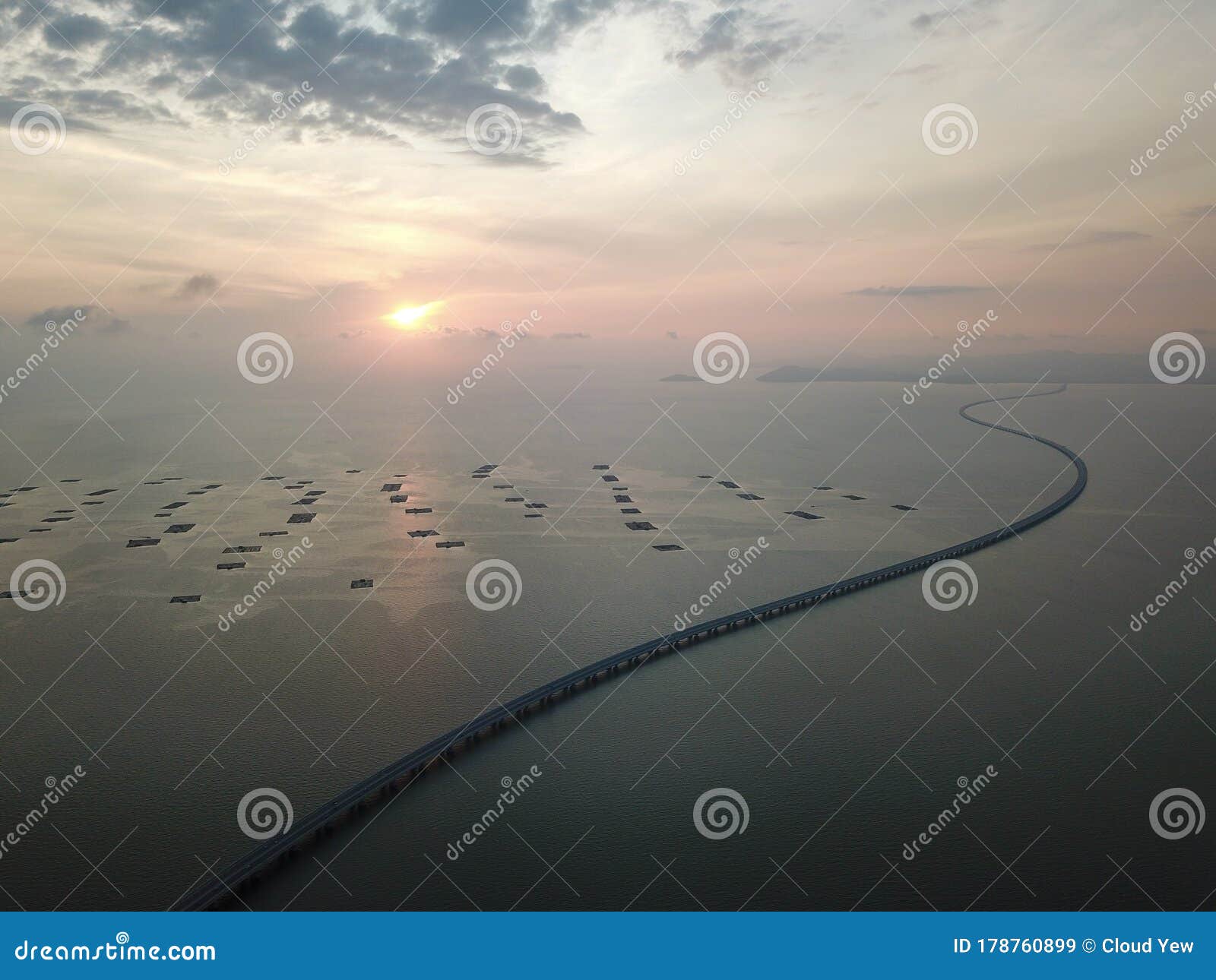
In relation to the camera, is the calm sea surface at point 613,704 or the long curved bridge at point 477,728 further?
the calm sea surface at point 613,704

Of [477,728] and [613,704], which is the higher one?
[613,704]

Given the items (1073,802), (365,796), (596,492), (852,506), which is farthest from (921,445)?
(365,796)

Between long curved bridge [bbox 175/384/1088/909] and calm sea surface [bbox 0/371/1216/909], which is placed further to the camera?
calm sea surface [bbox 0/371/1216/909]

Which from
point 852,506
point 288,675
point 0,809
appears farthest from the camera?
point 852,506

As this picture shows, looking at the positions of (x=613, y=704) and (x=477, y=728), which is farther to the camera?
(x=613, y=704)

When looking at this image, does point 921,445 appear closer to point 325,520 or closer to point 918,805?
point 325,520

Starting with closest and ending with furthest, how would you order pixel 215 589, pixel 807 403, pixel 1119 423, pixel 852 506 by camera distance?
pixel 215 589
pixel 852 506
pixel 1119 423
pixel 807 403

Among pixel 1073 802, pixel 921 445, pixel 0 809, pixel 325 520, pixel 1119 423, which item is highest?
pixel 1119 423

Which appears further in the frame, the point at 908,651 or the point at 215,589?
the point at 215,589
